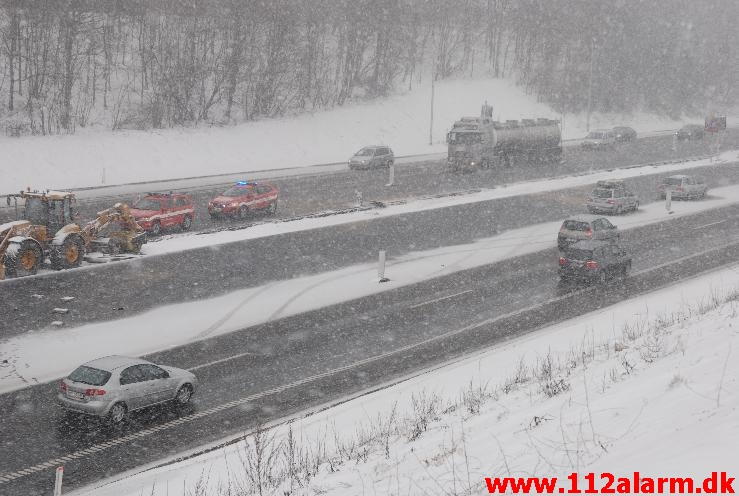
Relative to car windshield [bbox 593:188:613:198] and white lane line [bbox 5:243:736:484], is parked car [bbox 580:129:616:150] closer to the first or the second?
car windshield [bbox 593:188:613:198]

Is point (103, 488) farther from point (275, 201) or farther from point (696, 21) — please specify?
point (696, 21)

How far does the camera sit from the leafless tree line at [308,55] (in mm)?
51281

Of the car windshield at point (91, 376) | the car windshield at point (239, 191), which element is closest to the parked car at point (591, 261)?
the car windshield at point (239, 191)

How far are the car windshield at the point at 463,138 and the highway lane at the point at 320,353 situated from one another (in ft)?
58.1

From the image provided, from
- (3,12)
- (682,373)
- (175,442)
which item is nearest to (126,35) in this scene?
(3,12)

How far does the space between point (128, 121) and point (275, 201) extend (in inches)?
784

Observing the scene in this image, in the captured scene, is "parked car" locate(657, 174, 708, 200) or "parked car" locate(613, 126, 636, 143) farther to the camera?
"parked car" locate(613, 126, 636, 143)

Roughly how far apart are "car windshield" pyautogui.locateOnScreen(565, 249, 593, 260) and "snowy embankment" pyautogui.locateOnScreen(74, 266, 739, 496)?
9098 millimetres

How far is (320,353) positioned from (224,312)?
4.94 meters

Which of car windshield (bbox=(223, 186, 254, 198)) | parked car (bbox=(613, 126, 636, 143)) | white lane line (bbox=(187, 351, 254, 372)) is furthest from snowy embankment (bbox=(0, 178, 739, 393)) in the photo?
parked car (bbox=(613, 126, 636, 143))

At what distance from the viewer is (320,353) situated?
19.9 metres

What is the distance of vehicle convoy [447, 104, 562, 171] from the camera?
158ft

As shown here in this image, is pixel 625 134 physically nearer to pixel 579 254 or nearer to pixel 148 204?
pixel 579 254

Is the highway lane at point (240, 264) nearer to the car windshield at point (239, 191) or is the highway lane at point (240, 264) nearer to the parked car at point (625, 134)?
the car windshield at point (239, 191)
